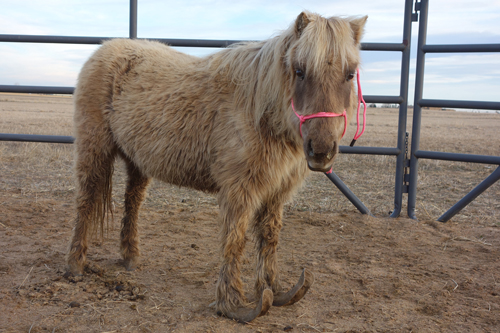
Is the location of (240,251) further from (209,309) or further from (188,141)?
(188,141)

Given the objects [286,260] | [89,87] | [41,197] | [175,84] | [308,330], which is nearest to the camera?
[308,330]

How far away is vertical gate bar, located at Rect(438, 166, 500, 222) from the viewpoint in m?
3.76

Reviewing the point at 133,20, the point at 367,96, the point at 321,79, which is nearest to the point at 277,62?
the point at 321,79

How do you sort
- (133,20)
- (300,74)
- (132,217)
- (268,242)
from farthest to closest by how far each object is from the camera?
(133,20) < (132,217) < (268,242) < (300,74)

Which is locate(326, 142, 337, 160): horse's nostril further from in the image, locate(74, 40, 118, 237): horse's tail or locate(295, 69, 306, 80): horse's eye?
locate(74, 40, 118, 237): horse's tail

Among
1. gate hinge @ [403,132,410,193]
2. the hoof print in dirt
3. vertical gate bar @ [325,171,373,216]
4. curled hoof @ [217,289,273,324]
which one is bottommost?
the hoof print in dirt

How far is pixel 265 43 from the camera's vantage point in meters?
2.53

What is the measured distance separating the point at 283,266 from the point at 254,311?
96 cm

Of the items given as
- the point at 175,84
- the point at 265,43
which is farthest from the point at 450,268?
the point at 175,84

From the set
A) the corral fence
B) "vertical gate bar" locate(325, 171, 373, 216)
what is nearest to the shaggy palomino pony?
the corral fence

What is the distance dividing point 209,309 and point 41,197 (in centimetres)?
324

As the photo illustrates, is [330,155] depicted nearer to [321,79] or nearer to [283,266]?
[321,79]

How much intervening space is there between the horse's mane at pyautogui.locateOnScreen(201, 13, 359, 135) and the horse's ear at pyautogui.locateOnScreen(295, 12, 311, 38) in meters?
0.02

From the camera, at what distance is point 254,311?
226 cm
